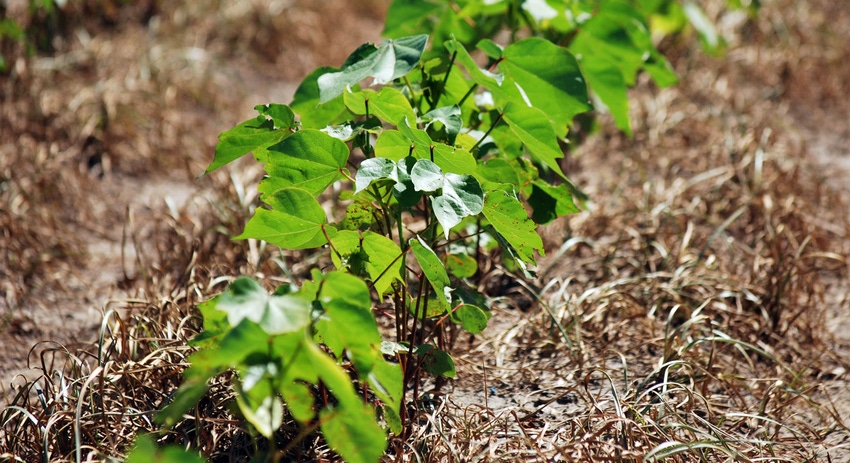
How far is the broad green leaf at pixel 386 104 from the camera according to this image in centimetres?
127

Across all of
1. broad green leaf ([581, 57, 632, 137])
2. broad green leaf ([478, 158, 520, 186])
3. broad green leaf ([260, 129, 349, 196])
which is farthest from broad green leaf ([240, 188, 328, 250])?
broad green leaf ([581, 57, 632, 137])

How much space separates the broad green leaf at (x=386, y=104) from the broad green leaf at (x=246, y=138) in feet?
0.44

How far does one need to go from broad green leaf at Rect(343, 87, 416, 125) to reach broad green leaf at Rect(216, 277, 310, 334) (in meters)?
0.43

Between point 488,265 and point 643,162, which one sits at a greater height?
point 488,265

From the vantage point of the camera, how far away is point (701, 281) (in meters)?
2.00

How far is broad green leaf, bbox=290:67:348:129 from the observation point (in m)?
1.48

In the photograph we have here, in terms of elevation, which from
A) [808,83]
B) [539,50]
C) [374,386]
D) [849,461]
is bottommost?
[808,83]

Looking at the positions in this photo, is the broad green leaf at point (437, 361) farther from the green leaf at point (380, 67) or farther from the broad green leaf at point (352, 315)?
the green leaf at point (380, 67)

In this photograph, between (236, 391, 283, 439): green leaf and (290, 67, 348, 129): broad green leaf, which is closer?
(236, 391, 283, 439): green leaf

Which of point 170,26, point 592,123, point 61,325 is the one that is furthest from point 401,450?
point 170,26

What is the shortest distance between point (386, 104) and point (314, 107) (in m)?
0.27

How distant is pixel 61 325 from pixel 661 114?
8.08ft

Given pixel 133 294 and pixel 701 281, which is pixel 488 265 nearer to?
pixel 701 281

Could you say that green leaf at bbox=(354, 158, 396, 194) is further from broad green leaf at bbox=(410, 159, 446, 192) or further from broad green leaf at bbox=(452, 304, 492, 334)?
broad green leaf at bbox=(452, 304, 492, 334)
